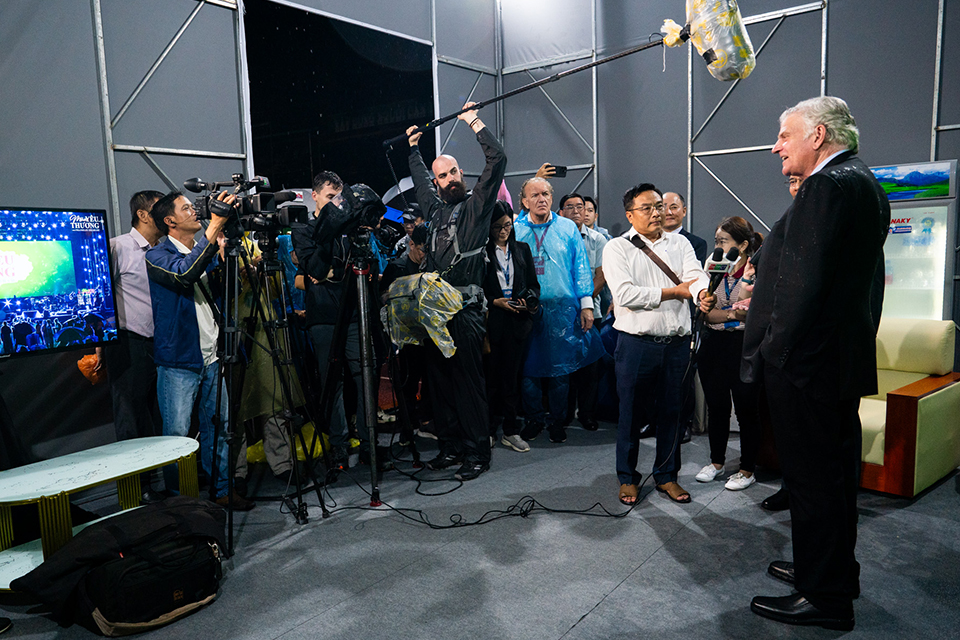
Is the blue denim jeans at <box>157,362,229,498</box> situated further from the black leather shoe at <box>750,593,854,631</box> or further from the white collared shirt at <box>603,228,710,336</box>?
the black leather shoe at <box>750,593,854,631</box>

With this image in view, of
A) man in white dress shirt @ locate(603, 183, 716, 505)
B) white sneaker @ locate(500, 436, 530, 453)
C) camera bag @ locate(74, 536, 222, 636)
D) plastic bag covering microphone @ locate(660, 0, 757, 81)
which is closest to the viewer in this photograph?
camera bag @ locate(74, 536, 222, 636)

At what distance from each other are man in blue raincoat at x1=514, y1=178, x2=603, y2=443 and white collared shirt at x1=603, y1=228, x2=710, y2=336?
114 cm

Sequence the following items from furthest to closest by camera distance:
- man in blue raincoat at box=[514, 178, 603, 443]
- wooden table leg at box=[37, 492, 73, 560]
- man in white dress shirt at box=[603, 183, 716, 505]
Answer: man in blue raincoat at box=[514, 178, 603, 443] → man in white dress shirt at box=[603, 183, 716, 505] → wooden table leg at box=[37, 492, 73, 560]

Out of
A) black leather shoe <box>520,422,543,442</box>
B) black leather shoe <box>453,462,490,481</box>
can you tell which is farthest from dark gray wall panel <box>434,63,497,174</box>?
black leather shoe <box>453,462,490,481</box>

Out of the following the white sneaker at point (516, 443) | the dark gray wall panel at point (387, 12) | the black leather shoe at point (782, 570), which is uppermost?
the dark gray wall panel at point (387, 12)

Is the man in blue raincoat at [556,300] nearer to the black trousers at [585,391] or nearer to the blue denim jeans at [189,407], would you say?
the black trousers at [585,391]

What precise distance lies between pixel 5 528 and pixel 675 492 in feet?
9.33

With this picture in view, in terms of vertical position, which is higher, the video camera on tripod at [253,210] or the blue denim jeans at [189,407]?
the video camera on tripod at [253,210]

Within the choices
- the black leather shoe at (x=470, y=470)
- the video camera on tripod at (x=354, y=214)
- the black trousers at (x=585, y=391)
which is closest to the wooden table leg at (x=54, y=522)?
the video camera on tripod at (x=354, y=214)

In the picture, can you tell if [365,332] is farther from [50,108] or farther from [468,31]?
[468,31]

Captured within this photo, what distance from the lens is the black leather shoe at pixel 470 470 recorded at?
3506 millimetres

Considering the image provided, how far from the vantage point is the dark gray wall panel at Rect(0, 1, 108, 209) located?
3387mm

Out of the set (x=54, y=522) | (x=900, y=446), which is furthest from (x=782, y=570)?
(x=54, y=522)

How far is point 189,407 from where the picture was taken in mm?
3160
